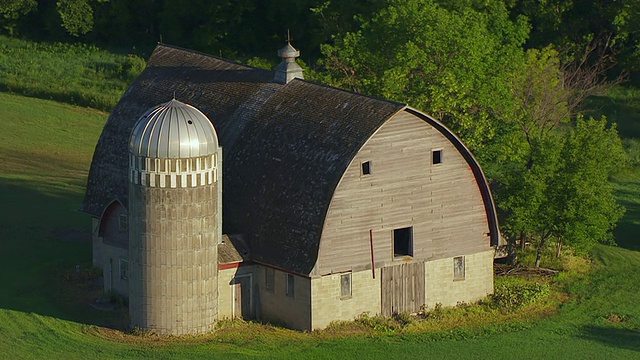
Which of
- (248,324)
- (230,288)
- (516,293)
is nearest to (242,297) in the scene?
(230,288)

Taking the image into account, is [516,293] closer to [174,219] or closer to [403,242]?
[403,242]

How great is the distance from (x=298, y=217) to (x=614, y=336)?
40.7ft

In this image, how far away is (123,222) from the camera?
58.3 m

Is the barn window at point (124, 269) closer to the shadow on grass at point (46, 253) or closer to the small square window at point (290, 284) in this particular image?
the shadow on grass at point (46, 253)

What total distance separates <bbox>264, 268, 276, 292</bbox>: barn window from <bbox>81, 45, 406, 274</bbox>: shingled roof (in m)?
0.63

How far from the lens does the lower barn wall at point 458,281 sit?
186 feet

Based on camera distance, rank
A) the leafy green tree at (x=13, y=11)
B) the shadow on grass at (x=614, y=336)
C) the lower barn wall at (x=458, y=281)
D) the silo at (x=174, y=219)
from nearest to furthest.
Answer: the silo at (x=174, y=219), the shadow on grass at (x=614, y=336), the lower barn wall at (x=458, y=281), the leafy green tree at (x=13, y=11)

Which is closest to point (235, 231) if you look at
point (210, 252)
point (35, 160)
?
point (210, 252)

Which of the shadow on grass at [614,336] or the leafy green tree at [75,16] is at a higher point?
the leafy green tree at [75,16]

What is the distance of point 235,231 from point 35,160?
2810 cm

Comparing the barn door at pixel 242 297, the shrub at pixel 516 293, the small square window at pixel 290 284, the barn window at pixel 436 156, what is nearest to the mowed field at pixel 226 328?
the barn door at pixel 242 297

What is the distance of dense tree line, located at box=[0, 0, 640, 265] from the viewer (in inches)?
2435

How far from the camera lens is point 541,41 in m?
100

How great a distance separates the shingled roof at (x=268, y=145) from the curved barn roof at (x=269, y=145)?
4 centimetres
